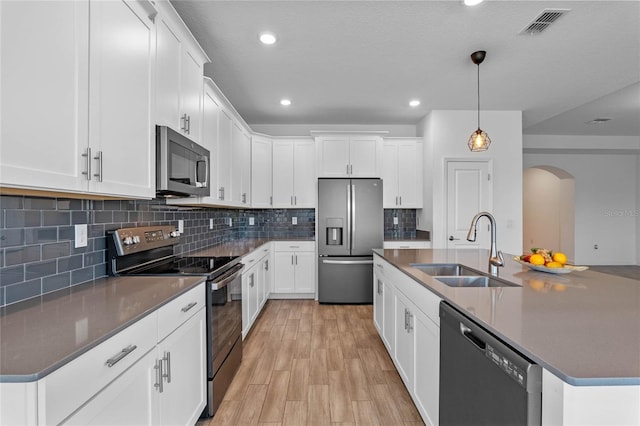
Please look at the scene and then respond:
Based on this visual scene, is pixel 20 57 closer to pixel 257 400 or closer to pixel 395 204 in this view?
pixel 257 400

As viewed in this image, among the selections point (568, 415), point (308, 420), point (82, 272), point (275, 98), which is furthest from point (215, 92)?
point (568, 415)

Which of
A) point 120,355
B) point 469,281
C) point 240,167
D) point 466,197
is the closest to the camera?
point 120,355

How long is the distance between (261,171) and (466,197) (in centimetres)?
298

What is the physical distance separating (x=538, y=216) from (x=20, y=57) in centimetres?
1013

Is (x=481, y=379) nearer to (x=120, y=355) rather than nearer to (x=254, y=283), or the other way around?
(x=120, y=355)

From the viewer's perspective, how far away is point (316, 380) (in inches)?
94.4

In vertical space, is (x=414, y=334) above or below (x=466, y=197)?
below

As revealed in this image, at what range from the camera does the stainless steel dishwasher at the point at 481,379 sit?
34.3 inches

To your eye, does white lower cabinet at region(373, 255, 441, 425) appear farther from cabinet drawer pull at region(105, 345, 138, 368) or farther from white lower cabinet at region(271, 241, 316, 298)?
white lower cabinet at region(271, 241, 316, 298)

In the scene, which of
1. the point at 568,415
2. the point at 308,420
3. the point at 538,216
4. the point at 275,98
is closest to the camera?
the point at 568,415

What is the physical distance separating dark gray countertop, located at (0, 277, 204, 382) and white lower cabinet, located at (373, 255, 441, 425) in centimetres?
126

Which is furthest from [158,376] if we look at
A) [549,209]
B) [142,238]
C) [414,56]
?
[549,209]

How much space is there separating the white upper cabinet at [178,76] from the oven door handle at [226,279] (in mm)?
1017

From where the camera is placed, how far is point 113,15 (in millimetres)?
1435
